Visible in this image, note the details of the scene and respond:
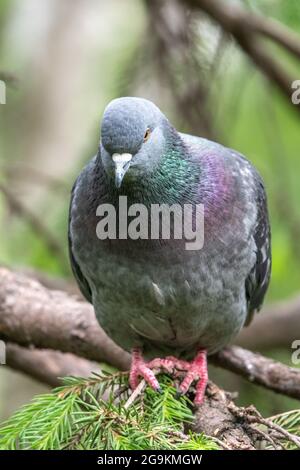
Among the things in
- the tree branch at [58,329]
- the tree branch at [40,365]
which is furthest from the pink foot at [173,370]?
the tree branch at [40,365]

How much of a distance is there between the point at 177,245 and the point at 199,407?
81 centimetres

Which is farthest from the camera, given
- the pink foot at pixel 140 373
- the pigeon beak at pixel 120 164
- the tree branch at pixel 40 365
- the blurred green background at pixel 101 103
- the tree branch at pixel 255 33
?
the blurred green background at pixel 101 103

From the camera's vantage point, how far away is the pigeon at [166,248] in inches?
171

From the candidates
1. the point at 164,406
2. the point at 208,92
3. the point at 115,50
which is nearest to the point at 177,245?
the point at 164,406

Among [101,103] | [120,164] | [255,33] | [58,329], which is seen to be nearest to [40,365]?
[58,329]

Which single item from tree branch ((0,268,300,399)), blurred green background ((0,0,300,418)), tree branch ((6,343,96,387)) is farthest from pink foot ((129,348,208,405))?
blurred green background ((0,0,300,418))

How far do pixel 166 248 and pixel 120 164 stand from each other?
1.82 feet

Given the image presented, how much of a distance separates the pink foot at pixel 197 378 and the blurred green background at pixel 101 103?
1.27 m

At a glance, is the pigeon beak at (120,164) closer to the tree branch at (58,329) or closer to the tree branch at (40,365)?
the tree branch at (58,329)

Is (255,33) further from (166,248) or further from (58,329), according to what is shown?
(58,329)

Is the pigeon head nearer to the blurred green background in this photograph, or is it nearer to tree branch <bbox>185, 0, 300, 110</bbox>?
the blurred green background
